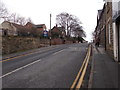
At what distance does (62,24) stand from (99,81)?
178 ft

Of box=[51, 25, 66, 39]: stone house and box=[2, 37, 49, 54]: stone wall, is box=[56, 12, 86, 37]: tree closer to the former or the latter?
box=[51, 25, 66, 39]: stone house

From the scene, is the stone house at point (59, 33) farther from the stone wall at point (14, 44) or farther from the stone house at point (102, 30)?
the stone wall at point (14, 44)

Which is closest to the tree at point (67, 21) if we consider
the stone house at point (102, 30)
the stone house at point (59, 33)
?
the stone house at point (59, 33)

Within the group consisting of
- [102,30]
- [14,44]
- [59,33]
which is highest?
[59,33]

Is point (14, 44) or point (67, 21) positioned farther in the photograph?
point (67, 21)

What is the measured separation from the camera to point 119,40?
30.0 ft

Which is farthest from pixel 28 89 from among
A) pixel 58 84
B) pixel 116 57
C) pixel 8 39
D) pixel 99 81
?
pixel 8 39

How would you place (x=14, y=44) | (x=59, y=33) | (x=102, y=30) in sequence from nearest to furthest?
(x=14, y=44), (x=102, y=30), (x=59, y=33)

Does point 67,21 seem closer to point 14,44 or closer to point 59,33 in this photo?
point 59,33

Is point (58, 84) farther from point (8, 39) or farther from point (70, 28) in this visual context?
point (70, 28)

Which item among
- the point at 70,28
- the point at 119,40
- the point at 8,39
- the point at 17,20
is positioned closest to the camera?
the point at 119,40

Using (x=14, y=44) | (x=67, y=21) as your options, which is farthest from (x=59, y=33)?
(x=14, y=44)

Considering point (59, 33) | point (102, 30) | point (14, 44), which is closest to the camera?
point (14, 44)

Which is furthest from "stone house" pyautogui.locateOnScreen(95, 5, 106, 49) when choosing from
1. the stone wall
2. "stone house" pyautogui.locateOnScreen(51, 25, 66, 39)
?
"stone house" pyautogui.locateOnScreen(51, 25, 66, 39)
